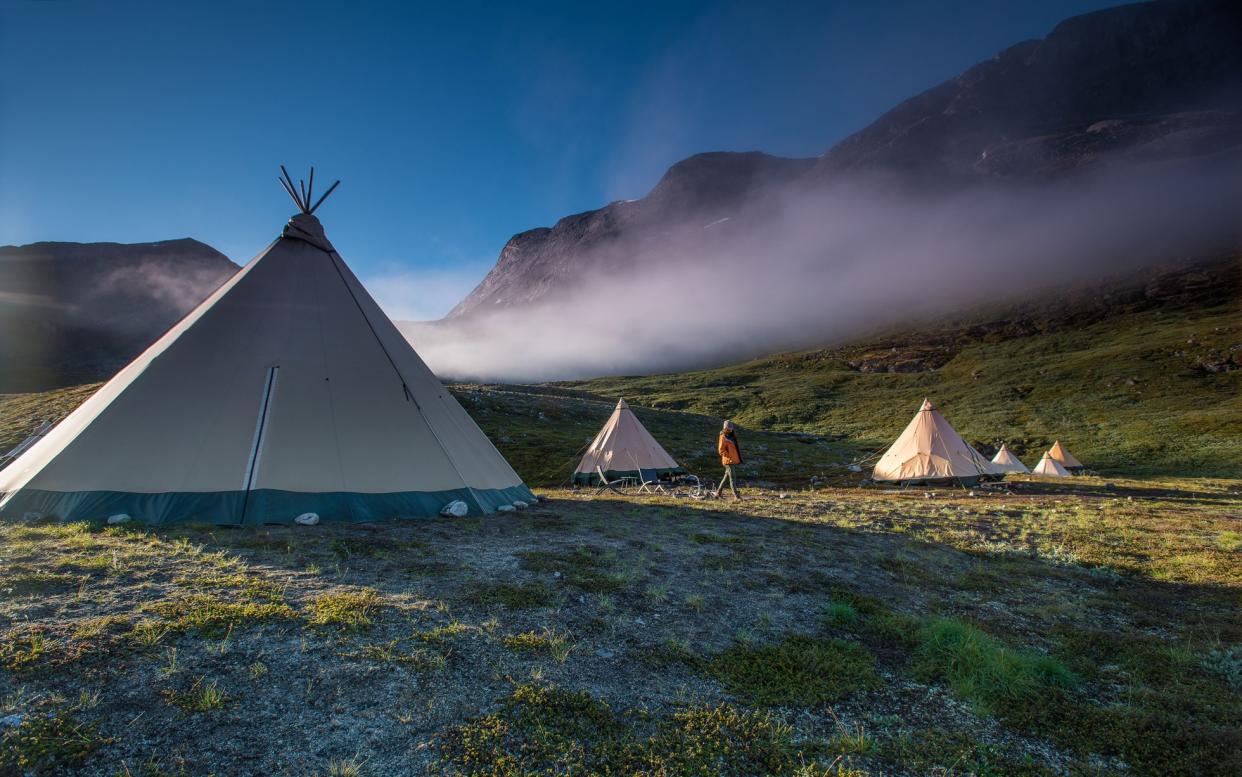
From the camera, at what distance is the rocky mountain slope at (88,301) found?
89.8 m

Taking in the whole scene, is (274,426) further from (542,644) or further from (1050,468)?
(1050,468)

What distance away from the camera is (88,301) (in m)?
119

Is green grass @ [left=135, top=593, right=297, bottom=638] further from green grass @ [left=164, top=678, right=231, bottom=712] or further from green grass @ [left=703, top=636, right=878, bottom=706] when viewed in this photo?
green grass @ [left=703, top=636, right=878, bottom=706]

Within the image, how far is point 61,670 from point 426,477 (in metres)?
8.43

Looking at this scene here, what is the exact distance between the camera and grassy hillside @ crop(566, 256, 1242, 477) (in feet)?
175

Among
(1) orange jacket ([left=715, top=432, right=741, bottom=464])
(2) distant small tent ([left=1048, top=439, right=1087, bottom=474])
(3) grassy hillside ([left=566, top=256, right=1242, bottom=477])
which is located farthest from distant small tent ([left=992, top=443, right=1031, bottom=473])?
(1) orange jacket ([left=715, top=432, right=741, bottom=464])

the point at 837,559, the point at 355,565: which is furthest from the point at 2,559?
the point at 837,559

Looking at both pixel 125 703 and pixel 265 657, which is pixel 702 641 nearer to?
pixel 265 657

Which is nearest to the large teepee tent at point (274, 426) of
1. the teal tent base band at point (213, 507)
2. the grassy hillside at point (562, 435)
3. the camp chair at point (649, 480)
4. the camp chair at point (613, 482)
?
the teal tent base band at point (213, 507)

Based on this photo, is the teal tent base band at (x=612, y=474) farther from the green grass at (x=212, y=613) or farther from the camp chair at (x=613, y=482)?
the green grass at (x=212, y=613)

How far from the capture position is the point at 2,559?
7.59m

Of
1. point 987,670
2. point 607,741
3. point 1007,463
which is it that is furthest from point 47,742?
point 1007,463

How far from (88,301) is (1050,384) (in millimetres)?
189782

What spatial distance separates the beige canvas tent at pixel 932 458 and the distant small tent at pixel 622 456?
12.3 m
